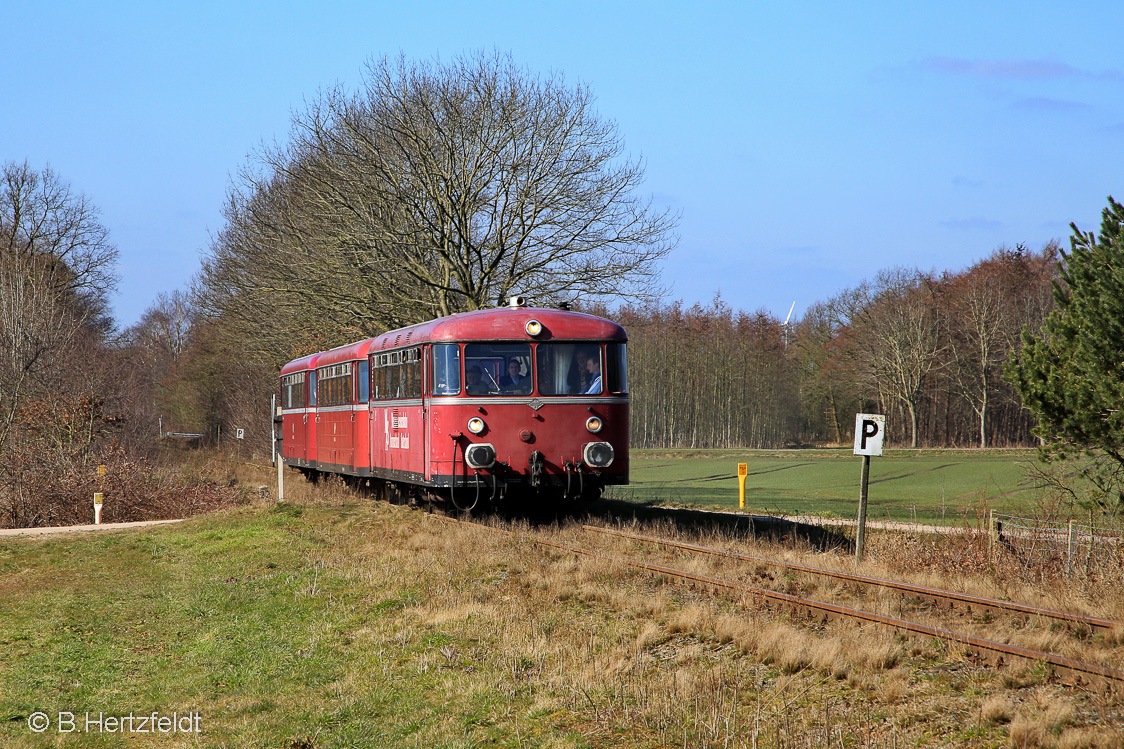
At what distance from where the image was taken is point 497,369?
1533 centimetres

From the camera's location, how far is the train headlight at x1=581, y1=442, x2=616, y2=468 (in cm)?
1519

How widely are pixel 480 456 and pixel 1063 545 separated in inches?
305

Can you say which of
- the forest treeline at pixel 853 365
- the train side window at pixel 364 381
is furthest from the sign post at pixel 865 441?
the forest treeline at pixel 853 365

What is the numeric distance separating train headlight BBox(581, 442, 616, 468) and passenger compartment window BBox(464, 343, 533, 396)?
4.06ft

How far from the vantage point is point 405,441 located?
662 inches

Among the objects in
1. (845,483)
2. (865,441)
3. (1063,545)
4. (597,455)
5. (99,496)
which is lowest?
(845,483)

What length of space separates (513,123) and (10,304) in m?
16.2

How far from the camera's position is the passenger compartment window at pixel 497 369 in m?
15.2

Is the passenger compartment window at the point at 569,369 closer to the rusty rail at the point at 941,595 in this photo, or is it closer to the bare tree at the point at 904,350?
the rusty rail at the point at 941,595

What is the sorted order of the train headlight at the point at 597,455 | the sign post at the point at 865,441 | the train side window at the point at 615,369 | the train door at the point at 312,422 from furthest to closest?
the train door at the point at 312,422 < the train side window at the point at 615,369 < the train headlight at the point at 597,455 < the sign post at the point at 865,441

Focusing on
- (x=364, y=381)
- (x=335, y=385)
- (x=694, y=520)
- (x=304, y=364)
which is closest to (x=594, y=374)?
(x=694, y=520)

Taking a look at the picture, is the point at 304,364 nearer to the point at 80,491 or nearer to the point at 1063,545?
the point at 80,491

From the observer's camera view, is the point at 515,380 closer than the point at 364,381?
Yes

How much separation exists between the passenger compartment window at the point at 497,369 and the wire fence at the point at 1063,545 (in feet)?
22.3
